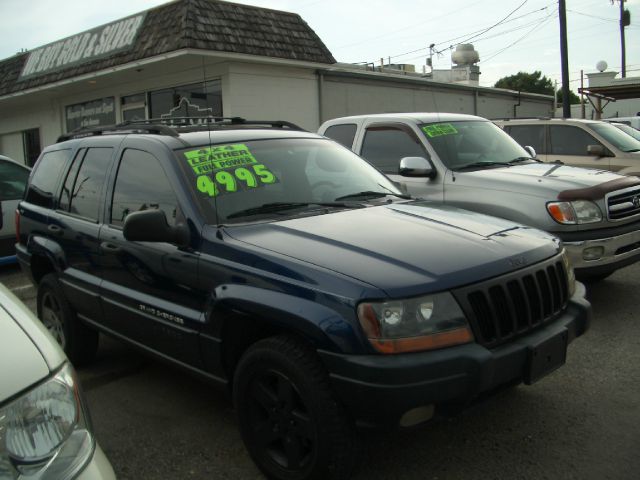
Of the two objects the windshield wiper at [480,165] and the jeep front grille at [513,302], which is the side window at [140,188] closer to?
the jeep front grille at [513,302]

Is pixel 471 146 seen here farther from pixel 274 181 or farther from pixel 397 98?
pixel 397 98

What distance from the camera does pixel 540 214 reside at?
5.11m

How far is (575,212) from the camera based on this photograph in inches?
201

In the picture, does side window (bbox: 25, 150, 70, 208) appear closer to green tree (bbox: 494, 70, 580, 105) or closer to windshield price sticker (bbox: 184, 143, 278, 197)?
windshield price sticker (bbox: 184, 143, 278, 197)

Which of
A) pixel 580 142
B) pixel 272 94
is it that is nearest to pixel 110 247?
pixel 580 142

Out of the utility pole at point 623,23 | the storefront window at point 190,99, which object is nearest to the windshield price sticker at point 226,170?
the storefront window at point 190,99

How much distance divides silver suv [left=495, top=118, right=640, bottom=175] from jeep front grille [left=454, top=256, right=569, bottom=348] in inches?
248

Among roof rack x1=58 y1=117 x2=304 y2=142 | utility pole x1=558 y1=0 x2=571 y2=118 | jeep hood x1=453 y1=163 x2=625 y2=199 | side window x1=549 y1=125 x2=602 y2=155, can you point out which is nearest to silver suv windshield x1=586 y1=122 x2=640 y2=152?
side window x1=549 y1=125 x2=602 y2=155

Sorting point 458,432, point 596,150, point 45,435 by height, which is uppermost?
point 596,150

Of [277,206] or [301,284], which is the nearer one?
[301,284]

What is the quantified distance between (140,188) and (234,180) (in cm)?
68

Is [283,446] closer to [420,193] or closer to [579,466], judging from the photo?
[579,466]

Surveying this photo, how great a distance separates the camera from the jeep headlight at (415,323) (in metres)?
2.46

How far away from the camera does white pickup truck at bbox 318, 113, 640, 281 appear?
508cm
